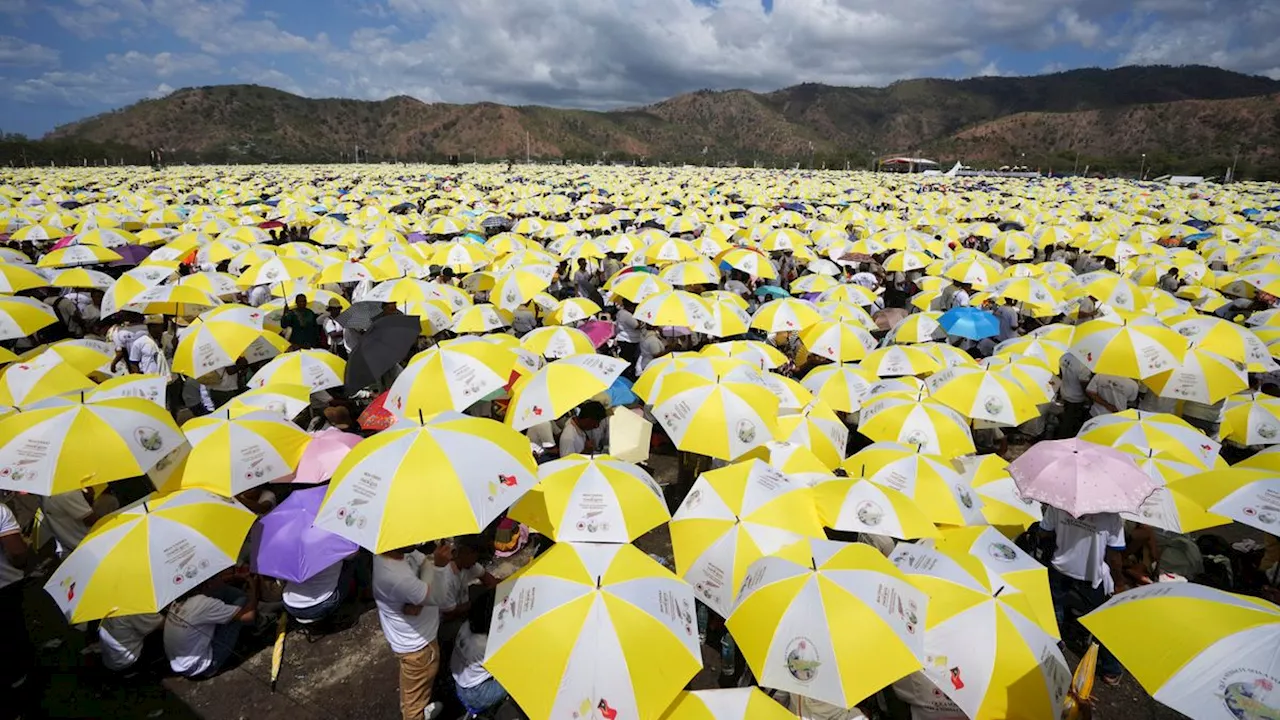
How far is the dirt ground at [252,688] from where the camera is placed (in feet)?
14.8

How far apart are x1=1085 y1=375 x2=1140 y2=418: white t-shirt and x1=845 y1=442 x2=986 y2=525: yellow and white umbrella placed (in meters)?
3.85

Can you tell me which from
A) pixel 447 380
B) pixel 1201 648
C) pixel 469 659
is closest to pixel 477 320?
pixel 447 380

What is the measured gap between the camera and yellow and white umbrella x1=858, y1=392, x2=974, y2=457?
5648 millimetres

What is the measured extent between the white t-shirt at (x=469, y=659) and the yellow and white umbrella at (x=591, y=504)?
0.78 metres

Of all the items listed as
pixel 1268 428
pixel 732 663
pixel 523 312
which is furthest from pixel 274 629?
pixel 1268 428

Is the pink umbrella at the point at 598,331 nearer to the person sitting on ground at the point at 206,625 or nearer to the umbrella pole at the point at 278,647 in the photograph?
the umbrella pole at the point at 278,647

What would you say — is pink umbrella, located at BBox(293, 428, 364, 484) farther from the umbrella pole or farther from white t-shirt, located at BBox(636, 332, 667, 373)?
white t-shirt, located at BBox(636, 332, 667, 373)

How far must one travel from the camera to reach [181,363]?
6883mm

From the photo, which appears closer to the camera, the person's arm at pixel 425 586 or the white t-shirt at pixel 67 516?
the person's arm at pixel 425 586

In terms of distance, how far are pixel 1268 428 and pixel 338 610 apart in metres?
8.82

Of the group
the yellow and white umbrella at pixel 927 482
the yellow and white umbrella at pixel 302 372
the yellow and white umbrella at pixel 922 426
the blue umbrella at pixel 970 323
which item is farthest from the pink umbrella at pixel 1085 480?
the yellow and white umbrella at pixel 302 372

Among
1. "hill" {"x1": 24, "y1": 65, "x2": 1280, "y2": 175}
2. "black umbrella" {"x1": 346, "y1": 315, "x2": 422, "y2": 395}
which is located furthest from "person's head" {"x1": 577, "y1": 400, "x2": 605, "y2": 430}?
"hill" {"x1": 24, "y1": 65, "x2": 1280, "y2": 175}

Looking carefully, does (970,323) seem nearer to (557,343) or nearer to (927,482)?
(927,482)

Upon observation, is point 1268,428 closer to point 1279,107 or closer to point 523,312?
point 523,312
